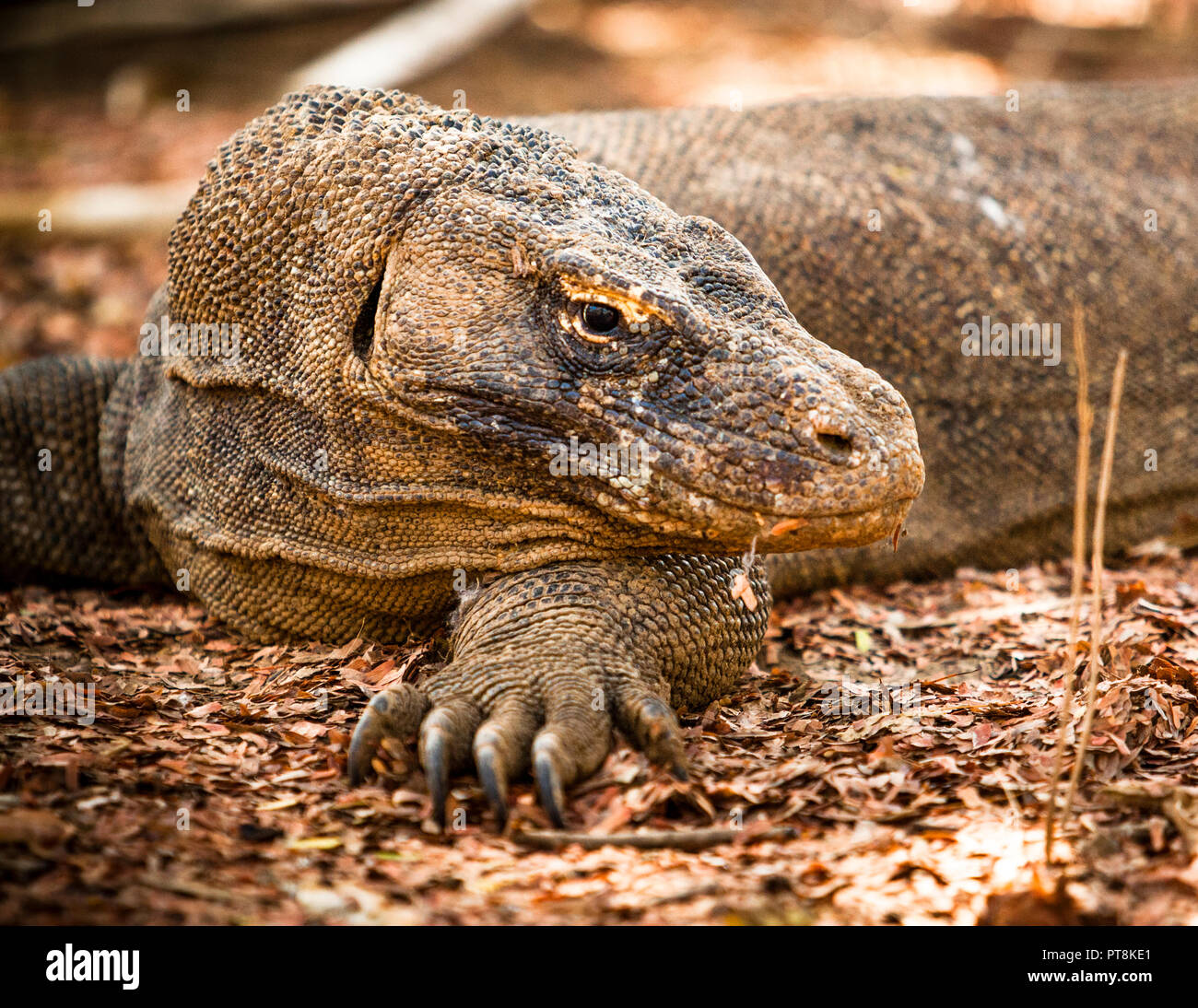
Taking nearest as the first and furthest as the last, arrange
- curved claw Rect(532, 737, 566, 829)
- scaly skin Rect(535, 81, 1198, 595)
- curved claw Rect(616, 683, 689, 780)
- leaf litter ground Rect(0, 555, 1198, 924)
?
leaf litter ground Rect(0, 555, 1198, 924), curved claw Rect(532, 737, 566, 829), curved claw Rect(616, 683, 689, 780), scaly skin Rect(535, 81, 1198, 595)

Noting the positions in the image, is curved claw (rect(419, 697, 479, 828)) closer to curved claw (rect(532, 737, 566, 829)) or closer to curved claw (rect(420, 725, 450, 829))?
curved claw (rect(420, 725, 450, 829))

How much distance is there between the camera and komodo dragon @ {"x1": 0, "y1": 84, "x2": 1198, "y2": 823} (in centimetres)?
398

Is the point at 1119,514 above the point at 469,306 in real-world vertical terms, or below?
below

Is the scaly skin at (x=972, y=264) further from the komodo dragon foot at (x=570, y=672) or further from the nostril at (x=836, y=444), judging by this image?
the nostril at (x=836, y=444)

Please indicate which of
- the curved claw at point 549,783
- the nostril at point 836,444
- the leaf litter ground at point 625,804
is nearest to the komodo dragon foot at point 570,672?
the curved claw at point 549,783

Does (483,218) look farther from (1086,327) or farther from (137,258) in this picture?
(137,258)


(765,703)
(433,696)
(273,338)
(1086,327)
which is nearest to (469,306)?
(273,338)

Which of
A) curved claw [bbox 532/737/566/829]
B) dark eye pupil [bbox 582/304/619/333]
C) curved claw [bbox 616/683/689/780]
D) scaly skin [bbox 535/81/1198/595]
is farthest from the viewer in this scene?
scaly skin [bbox 535/81/1198/595]

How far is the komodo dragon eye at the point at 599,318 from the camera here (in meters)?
4.11

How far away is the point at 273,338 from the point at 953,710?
115 inches

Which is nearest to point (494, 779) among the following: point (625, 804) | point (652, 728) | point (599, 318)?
point (625, 804)

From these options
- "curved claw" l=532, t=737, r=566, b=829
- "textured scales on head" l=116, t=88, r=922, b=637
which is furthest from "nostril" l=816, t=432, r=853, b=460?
"curved claw" l=532, t=737, r=566, b=829

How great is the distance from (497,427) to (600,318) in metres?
0.51
